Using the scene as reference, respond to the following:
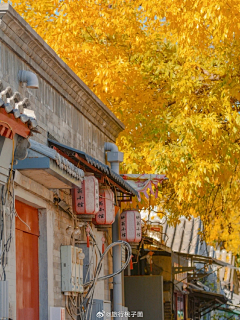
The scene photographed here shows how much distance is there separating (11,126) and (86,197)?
4421 mm

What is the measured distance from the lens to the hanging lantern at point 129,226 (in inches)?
548

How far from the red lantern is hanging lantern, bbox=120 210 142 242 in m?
3.05

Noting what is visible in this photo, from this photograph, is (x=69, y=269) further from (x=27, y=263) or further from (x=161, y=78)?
(x=161, y=78)

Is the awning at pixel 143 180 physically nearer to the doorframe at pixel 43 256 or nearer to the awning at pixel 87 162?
the awning at pixel 87 162

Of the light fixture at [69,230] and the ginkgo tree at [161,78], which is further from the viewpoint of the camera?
the ginkgo tree at [161,78]

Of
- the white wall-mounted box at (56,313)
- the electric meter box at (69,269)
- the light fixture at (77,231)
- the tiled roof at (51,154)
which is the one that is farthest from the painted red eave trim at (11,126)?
the light fixture at (77,231)

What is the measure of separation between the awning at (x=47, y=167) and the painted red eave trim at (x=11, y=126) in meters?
1.07

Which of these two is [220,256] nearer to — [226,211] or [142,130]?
[226,211]

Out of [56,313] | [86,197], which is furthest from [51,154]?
[86,197]

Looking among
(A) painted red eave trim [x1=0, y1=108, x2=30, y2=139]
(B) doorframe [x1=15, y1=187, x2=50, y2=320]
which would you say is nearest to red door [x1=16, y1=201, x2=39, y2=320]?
(B) doorframe [x1=15, y1=187, x2=50, y2=320]

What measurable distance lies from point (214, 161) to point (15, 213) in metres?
6.93

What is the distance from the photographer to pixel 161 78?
15.5 m

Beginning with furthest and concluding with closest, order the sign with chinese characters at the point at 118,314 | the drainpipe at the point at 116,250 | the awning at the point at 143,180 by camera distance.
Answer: the drainpipe at the point at 116,250, the awning at the point at 143,180, the sign with chinese characters at the point at 118,314

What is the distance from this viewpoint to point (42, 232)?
977cm
